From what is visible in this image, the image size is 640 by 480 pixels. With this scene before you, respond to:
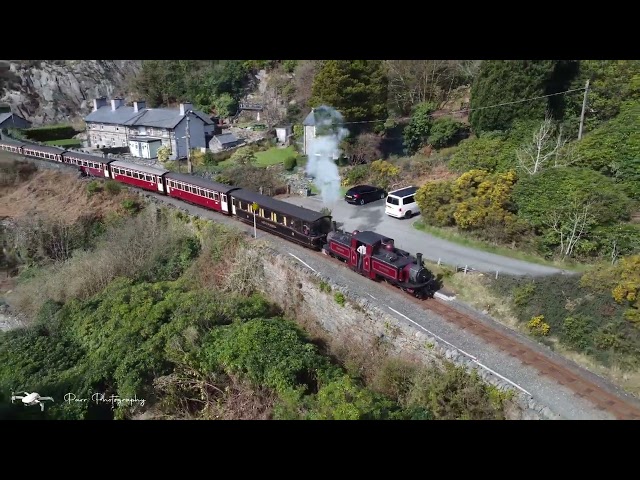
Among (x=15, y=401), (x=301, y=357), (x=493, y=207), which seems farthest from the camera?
(x=493, y=207)

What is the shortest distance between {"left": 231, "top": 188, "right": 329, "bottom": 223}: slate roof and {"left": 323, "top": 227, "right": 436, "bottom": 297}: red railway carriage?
1.36 metres

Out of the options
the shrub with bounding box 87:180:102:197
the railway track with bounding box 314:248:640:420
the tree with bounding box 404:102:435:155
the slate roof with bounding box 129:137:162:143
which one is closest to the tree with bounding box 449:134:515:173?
the tree with bounding box 404:102:435:155

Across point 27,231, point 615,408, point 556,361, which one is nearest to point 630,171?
point 556,361

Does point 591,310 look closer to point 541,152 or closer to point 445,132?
point 541,152

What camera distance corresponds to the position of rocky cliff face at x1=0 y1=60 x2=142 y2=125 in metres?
58.5

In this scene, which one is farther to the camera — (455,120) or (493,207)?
(455,120)

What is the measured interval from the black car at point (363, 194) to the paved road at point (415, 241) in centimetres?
27

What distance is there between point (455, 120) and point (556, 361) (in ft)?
62.1

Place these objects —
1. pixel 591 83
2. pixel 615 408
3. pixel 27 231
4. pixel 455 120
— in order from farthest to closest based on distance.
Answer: pixel 455 120 → pixel 27 231 → pixel 591 83 → pixel 615 408

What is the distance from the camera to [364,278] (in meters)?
15.8

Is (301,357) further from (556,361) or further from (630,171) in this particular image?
(630,171)

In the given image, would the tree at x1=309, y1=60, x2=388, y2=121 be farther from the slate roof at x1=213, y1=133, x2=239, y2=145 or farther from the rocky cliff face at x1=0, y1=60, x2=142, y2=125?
the rocky cliff face at x1=0, y1=60, x2=142, y2=125

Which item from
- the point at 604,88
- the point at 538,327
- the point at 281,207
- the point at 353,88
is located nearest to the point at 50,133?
the point at 353,88

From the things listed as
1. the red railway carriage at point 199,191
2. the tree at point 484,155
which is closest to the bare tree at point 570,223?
the tree at point 484,155
